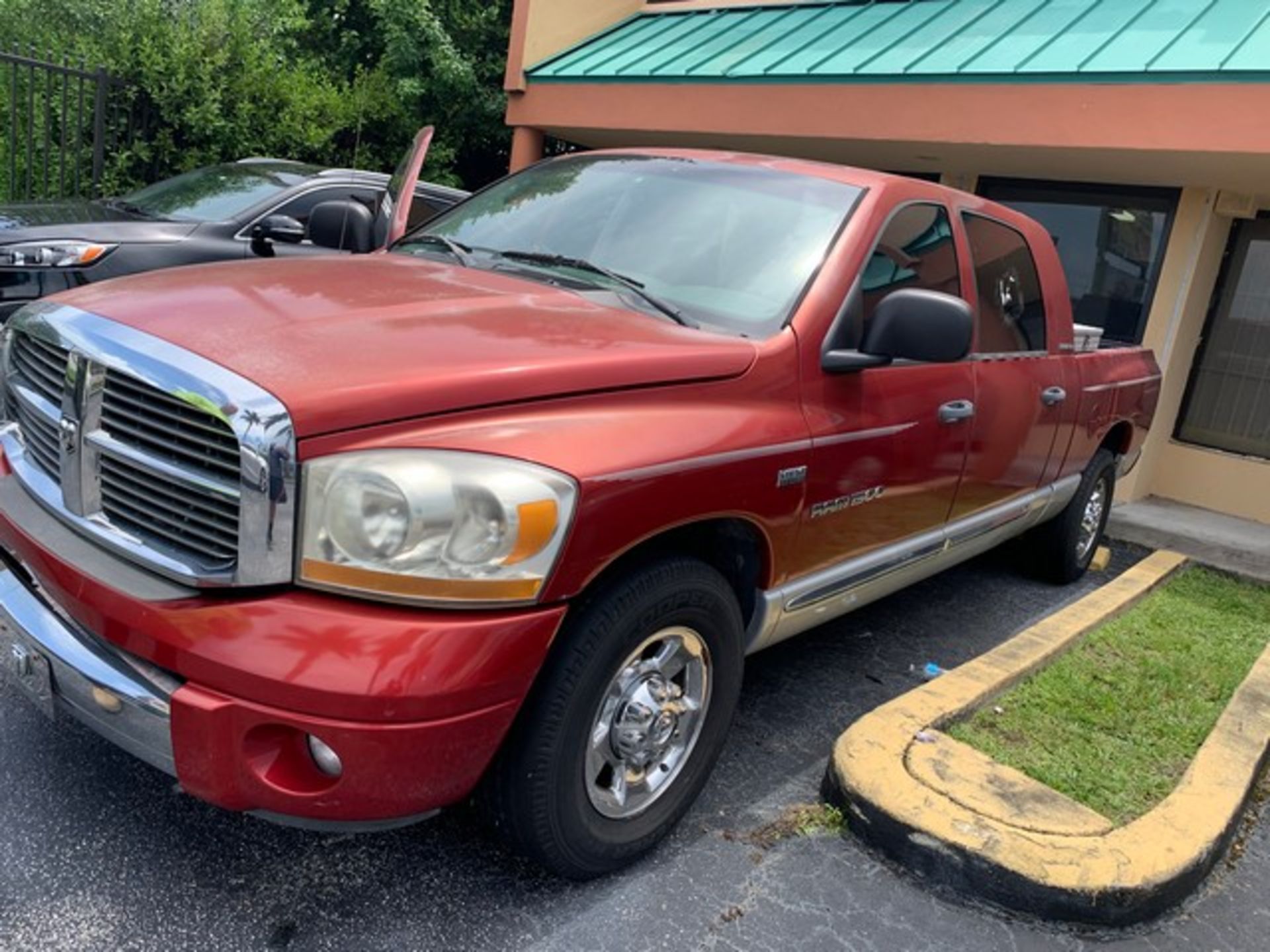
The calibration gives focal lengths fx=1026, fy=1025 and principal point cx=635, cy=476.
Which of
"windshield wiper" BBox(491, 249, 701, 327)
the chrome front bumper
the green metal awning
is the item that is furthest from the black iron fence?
the chrome front bumper

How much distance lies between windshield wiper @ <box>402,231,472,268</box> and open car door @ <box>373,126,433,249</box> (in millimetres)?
219

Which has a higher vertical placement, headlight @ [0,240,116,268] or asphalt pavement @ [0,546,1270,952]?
headlight @ [0,240,116,268]

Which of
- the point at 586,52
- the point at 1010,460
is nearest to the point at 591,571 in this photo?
the point at 1010,460

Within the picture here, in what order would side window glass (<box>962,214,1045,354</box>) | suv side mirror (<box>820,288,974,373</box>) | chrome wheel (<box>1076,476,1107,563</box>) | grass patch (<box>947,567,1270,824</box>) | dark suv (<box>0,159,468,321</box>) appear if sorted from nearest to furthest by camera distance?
suv side mirror (<box>820,288,974,373</box>) → grass patch (<box>947,567,1270,824</box>) → side window glass (<box>962,214,1045,354</box>) → chrome wheel (<box>1076,476,1107,563</box>) → dark suv (<box>0,159,468,321</box>)

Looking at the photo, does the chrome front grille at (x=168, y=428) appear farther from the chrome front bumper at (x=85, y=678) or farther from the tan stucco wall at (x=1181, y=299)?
the tan stucco wall at (x=1181, y=299)

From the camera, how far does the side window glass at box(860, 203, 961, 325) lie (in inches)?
130

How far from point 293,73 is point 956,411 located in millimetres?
10302

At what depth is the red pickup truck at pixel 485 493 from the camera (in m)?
2.07

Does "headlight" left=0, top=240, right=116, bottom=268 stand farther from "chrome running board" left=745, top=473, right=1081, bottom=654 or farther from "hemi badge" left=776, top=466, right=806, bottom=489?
"hemi badge" left=776, top=466, right=806, bottom=489

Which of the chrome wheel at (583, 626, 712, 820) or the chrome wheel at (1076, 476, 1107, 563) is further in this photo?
the chrome wheel at (1076, 476, 1107, 563)

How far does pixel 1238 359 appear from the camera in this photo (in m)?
7.70

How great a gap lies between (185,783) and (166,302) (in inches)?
45.6

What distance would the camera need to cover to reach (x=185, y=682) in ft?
6.91

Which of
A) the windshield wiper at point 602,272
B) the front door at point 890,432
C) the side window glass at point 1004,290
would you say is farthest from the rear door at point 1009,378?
the windshield wiper at point 602,272
